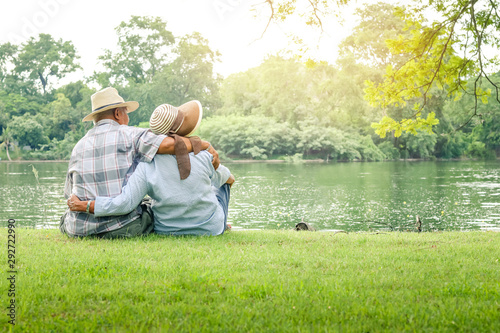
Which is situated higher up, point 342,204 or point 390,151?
point 390,151

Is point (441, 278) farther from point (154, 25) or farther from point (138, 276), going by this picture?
point (154, 25)

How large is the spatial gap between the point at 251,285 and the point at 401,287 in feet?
3.22

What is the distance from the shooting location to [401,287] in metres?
3.20

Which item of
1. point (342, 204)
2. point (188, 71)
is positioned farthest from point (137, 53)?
point (342, 204)

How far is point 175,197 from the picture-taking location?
15.8 feet

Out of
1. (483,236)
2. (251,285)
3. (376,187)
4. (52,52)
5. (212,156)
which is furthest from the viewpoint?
(52,52)

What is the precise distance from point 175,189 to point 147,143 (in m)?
0.52

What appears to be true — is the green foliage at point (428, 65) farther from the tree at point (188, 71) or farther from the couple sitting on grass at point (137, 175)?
the tree at point (188, 71)

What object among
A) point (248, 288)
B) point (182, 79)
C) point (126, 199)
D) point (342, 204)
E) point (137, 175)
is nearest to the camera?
point (248, 288)

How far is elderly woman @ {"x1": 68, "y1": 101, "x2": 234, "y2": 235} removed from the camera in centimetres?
460

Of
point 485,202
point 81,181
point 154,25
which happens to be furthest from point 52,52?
point 81,181

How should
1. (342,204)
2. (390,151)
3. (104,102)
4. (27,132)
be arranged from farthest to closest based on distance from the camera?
(390,151) → (27,132) → (342,204) → (104,102)

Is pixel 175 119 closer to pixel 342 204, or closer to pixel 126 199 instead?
pixel 126 199

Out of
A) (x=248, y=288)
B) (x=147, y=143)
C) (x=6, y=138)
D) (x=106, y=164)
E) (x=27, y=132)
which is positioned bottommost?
(x=248, y=288)
